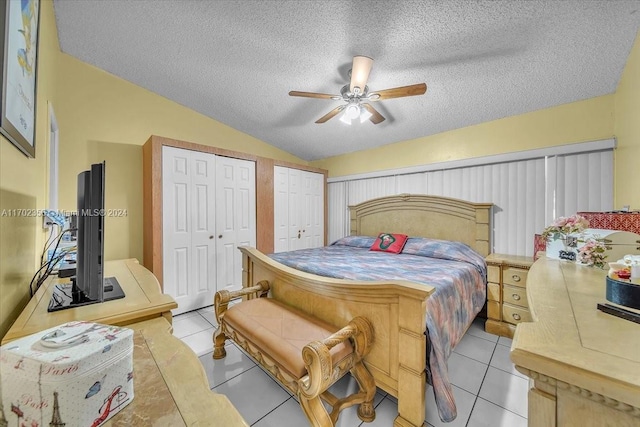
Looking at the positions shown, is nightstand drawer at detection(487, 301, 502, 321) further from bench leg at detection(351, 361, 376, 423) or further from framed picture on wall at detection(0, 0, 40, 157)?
framed picture on wall at detection(0, 0, 40, 157)

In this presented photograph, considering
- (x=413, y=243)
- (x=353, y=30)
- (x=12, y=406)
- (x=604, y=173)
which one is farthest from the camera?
(x=413, y=243)

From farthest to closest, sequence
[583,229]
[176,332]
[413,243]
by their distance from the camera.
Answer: [413,243]
[176,332]
[583,229]

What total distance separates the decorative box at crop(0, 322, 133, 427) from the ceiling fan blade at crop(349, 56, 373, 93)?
2011mm

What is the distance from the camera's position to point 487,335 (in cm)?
237

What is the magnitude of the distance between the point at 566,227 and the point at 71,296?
310cm

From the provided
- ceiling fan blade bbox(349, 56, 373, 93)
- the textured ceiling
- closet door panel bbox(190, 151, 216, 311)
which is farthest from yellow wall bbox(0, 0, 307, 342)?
ceiling fan blade bbox(349, 56, 373, 93)

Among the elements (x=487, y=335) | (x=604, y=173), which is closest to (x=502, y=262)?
(x=487, y=335)

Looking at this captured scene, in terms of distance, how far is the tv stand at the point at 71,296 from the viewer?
3.67 feet

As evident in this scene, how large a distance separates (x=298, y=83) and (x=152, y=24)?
1.31 metres

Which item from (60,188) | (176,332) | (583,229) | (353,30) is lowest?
(176,332)

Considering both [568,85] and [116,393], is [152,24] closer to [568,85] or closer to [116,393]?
[116,393]

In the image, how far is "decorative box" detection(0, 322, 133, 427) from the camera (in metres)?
0.52

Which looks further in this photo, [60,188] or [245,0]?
[60,188]

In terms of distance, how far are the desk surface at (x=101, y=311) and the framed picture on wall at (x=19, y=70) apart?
0.69m
